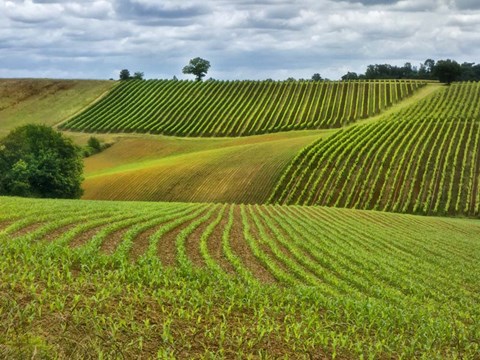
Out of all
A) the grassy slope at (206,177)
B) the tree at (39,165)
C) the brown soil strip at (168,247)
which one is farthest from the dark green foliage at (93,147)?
the brown soil strip at (168,247)

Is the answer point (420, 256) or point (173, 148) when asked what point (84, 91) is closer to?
point (173, 148)

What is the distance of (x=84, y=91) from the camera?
130 m

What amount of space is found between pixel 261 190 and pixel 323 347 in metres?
47.7

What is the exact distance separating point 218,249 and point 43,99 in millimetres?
109561

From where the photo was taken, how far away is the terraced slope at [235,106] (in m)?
100

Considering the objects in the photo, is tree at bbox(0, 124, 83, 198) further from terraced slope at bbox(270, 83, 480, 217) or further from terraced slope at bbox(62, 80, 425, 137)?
terraced slope at bbox(62, 80, 425, 137)

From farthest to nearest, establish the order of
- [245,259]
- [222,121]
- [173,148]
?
[222,121] < [173,148] < [245,259]

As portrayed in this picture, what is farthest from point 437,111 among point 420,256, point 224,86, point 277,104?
point 420,256

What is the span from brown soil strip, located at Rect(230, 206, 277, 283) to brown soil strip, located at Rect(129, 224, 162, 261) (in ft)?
11.3

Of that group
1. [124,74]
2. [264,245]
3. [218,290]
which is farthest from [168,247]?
[124,74]

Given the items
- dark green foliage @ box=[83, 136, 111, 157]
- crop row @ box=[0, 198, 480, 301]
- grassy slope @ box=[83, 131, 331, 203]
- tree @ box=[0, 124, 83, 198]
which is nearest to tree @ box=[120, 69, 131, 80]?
dark green foliage @ box=[83, 136, 111, 157]

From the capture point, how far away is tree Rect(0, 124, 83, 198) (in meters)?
56.0

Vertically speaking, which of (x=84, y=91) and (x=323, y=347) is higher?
(x=84, y=91)

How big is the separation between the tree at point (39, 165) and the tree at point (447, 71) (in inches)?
3247
